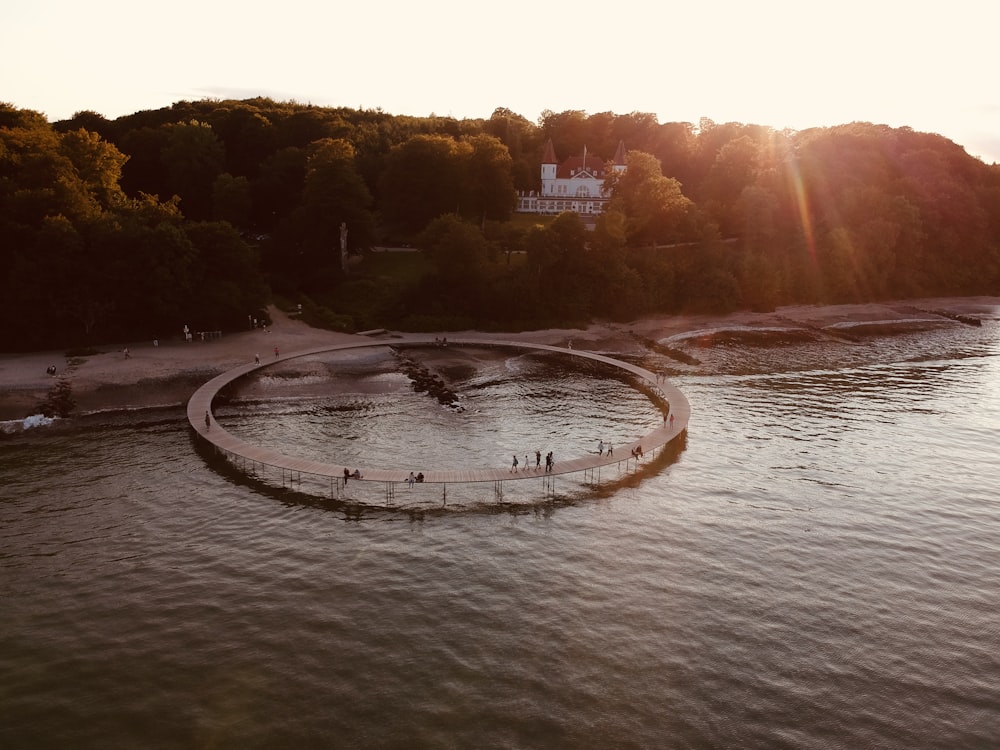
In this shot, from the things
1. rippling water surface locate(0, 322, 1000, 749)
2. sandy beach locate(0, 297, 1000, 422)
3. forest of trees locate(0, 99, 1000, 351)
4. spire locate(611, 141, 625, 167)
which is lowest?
rippling water surface locate(0, 322, 1000, 749)

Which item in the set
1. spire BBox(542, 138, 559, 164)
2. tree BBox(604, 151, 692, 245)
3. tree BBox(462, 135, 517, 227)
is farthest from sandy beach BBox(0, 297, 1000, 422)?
spire BBox(542, 138, 559, 164)

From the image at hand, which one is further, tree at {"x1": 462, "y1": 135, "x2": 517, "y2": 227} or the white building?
the white building

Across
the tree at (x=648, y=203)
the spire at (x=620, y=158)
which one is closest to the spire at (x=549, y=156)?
the spire at (x=620, y=158)

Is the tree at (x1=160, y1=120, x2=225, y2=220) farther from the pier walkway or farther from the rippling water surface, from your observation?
the rippling water surface

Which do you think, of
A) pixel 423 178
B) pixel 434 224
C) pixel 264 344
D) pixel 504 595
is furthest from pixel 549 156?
pixel 504 595

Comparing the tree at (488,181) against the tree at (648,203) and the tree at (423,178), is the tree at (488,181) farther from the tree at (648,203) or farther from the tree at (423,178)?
the tree at (648,203)

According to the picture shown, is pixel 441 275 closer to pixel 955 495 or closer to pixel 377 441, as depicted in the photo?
→ pixel 377 441
